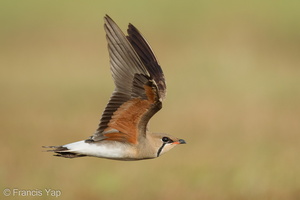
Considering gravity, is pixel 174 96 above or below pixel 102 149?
below

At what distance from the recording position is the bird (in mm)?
6492

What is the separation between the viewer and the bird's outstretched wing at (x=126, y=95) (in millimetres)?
6465

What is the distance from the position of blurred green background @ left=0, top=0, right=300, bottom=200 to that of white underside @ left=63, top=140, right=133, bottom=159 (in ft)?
8.48

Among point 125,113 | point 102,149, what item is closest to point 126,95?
point 125,113

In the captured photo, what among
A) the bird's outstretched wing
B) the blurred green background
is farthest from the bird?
the blurred green background

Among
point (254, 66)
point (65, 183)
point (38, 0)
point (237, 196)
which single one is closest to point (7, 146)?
point (65, 183)

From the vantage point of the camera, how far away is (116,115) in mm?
6676

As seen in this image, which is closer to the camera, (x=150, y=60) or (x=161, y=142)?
(x=161, y=142)

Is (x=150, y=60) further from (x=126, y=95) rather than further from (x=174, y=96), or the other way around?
(x=174, y=96)

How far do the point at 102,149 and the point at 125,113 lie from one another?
0.35m

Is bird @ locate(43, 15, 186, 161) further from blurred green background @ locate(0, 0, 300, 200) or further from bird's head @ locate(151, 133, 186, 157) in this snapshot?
blurred green background @ locate(0, 0, 300, 200)

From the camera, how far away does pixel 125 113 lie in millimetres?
6648

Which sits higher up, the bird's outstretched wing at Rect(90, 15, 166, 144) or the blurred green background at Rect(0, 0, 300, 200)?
the bird's outstretched wing at Rect(90, 15, 166, 144)

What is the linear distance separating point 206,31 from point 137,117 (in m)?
14.8
